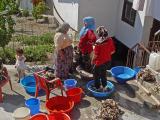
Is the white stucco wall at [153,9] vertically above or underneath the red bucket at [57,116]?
above

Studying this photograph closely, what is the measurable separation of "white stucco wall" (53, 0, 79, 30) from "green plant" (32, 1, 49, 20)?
2166 mm

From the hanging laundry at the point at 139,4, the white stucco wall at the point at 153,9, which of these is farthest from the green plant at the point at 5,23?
the white stucco wall at the point at 153,9

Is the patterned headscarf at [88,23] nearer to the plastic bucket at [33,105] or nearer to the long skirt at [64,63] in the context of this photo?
the long skirt at [64,63]

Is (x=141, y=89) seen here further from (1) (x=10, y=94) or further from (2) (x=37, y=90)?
(1) (x=10, y=94)

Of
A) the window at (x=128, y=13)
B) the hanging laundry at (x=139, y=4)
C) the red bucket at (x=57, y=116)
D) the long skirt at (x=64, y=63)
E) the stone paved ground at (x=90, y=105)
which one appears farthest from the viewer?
the window at (x=128, y=13)

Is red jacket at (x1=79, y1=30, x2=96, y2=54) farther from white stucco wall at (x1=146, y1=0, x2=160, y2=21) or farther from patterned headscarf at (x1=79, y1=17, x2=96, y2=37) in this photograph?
white stucco wall at (x1=146, y1=0, x2=160, y2=21)

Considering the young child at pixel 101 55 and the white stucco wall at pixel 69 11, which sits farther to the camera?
the white stucco wall at pixel 69 11

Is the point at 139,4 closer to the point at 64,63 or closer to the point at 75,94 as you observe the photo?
the point at 64,63

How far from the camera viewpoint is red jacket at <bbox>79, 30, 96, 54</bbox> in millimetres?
9148

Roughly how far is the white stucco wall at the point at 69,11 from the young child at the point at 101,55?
5.08 m

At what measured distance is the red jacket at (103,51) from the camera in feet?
27.1

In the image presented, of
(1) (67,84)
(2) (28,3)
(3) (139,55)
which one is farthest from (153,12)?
(2) (28,3)

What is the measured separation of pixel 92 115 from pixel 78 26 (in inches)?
234

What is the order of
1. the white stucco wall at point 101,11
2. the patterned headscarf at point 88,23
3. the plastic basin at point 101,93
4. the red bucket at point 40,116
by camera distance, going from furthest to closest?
1. the white stucco wall at point 101,11
2. the patterned headscarf at point 88,23
3. the plastic basin at point 101,93
4. the red bucket at point 40,116
